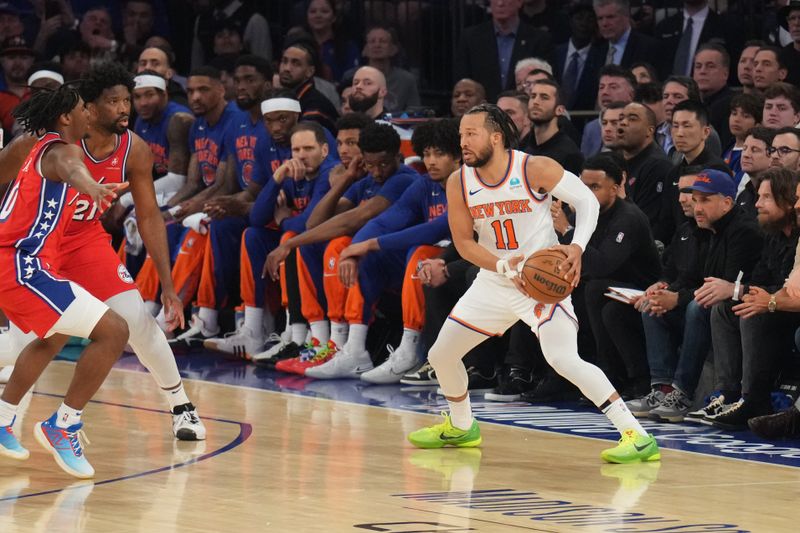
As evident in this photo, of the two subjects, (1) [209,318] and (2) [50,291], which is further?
(1) [209,318]

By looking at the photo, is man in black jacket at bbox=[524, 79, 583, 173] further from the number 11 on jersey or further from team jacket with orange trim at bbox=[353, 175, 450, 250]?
the number 11 on jersey

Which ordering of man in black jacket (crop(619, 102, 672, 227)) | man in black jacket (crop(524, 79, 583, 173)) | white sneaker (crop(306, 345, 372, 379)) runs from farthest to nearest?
white sneaker (crop(306, 345, 372, 379)) < man in black jacket (crop(524, 79, 583, 173)) < man in black jacket (crop(619, 102, 672, 227))

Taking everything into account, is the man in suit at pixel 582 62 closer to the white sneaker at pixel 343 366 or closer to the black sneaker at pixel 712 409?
the white sneaker at pixel 343 366

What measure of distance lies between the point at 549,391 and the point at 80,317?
12.1 ft

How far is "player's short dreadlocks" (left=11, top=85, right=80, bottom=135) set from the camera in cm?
675

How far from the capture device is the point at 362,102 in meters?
11.7

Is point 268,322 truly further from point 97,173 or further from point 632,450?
point 632,450

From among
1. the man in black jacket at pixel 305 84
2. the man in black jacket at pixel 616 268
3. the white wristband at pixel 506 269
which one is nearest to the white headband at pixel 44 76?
the man in black jacket at pixel 305 84

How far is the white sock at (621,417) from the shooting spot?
7070 millimetres

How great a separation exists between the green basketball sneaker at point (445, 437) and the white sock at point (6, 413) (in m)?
2.06

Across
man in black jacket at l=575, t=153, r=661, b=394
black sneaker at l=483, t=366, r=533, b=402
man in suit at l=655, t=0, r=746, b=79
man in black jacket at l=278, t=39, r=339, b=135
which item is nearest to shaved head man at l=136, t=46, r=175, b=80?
man in black jacket at l=278, t=39, r=339, b=135

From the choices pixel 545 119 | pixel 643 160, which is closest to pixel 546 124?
pixel 545 119

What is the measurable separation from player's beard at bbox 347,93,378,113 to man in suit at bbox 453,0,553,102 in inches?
52.4

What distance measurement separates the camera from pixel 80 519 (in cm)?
561
